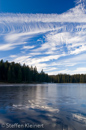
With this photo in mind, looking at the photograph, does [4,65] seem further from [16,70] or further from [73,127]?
[73,127]

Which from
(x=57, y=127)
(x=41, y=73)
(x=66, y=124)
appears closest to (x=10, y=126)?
(x=57, y=127)

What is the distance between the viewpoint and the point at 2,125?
25.2 feet

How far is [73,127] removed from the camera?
24.7 feet

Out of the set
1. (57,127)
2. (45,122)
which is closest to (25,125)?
(45,122)

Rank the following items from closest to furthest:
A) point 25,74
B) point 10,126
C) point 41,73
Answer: point 10,126 → point 25,74 → point 41,73

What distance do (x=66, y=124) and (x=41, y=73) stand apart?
17559 centimetres

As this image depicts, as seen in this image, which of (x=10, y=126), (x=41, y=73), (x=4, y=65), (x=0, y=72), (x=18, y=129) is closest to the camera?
(x=18, y=129)

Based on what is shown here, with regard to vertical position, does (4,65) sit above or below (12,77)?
above

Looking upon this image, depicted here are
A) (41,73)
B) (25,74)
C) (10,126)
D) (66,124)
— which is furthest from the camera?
(41,73)

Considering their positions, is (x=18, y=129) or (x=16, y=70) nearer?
(x=18, y=129)

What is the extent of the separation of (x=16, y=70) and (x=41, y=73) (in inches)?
2912

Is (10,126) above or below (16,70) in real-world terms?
below

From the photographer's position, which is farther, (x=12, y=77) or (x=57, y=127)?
(x=12, y=77)

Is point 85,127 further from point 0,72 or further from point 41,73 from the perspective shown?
point 41,73
